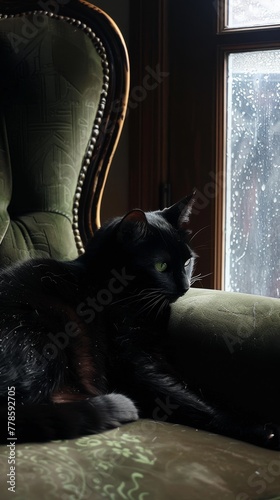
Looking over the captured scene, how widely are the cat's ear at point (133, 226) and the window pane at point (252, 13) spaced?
0.95 metres

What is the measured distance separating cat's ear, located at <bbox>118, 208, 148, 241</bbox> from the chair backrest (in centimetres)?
20

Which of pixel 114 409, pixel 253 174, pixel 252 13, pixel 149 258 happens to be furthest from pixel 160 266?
pixel 252 13

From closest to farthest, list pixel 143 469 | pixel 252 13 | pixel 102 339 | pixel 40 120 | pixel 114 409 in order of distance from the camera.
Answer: pixel 143 469, pixel 114 409, pixel 102 339, pixel 40 120, pixel 252 13

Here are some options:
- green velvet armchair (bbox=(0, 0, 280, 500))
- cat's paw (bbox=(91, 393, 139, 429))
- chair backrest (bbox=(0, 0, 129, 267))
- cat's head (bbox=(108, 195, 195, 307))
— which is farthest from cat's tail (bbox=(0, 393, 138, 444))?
chair backrest (bbox=(0, 0, 129, 267))

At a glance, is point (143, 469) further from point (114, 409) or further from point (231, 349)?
point (231, 349)

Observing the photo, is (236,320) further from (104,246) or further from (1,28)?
(1,28)

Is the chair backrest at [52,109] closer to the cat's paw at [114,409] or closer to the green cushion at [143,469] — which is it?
the cat's paw at [114,409]

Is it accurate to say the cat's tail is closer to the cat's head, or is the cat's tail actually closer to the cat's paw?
the cat's paw

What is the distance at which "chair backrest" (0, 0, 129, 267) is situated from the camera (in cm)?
135

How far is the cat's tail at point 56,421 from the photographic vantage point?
88cm

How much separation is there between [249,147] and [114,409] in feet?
3.70

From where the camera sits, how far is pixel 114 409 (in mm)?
958

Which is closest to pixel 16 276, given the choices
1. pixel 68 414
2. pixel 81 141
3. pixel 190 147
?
pixel 68 414

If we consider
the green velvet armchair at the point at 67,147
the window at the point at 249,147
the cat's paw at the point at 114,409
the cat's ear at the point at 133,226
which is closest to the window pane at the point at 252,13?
the window at the point at 249,147
